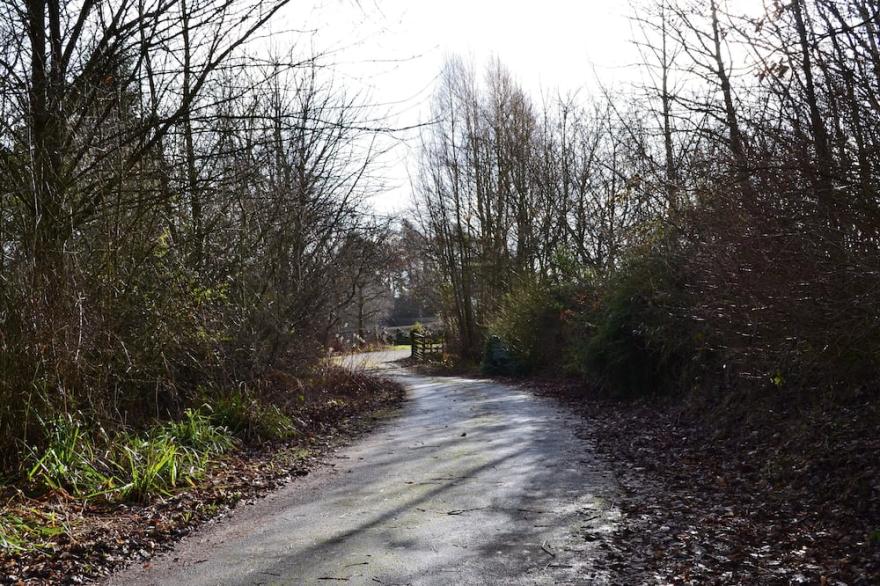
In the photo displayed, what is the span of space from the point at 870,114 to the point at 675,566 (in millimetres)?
4170

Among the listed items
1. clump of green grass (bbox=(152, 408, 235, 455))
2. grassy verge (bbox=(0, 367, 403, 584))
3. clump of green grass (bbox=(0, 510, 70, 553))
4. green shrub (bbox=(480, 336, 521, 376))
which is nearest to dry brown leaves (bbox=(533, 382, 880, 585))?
grassy verge (bbox=(0, 367, 403, 584))

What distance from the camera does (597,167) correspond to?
2430 centimetres

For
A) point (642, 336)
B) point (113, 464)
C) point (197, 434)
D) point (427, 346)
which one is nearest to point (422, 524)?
point (113, 464)

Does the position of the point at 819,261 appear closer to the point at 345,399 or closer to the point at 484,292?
the point at 345,399

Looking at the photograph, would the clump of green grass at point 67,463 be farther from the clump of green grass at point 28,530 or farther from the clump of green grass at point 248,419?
the clump of green grass at point 248,419

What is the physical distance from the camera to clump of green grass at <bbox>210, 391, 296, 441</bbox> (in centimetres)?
1047

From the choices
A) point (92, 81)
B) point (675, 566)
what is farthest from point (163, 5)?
point (675, 566)

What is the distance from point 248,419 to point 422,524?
16.7ft

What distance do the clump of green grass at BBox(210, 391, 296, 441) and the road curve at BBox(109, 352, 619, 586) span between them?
3.63ft

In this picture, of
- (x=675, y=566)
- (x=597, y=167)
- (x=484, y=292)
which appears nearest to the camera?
(x=675, y=566)

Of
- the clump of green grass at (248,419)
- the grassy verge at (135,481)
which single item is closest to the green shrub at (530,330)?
the clump of green grass at (248,419)

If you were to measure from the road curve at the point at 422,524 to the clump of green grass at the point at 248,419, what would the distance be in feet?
3.63

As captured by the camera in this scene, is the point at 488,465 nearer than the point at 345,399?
Yes

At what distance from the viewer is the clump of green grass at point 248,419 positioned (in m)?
10.5
